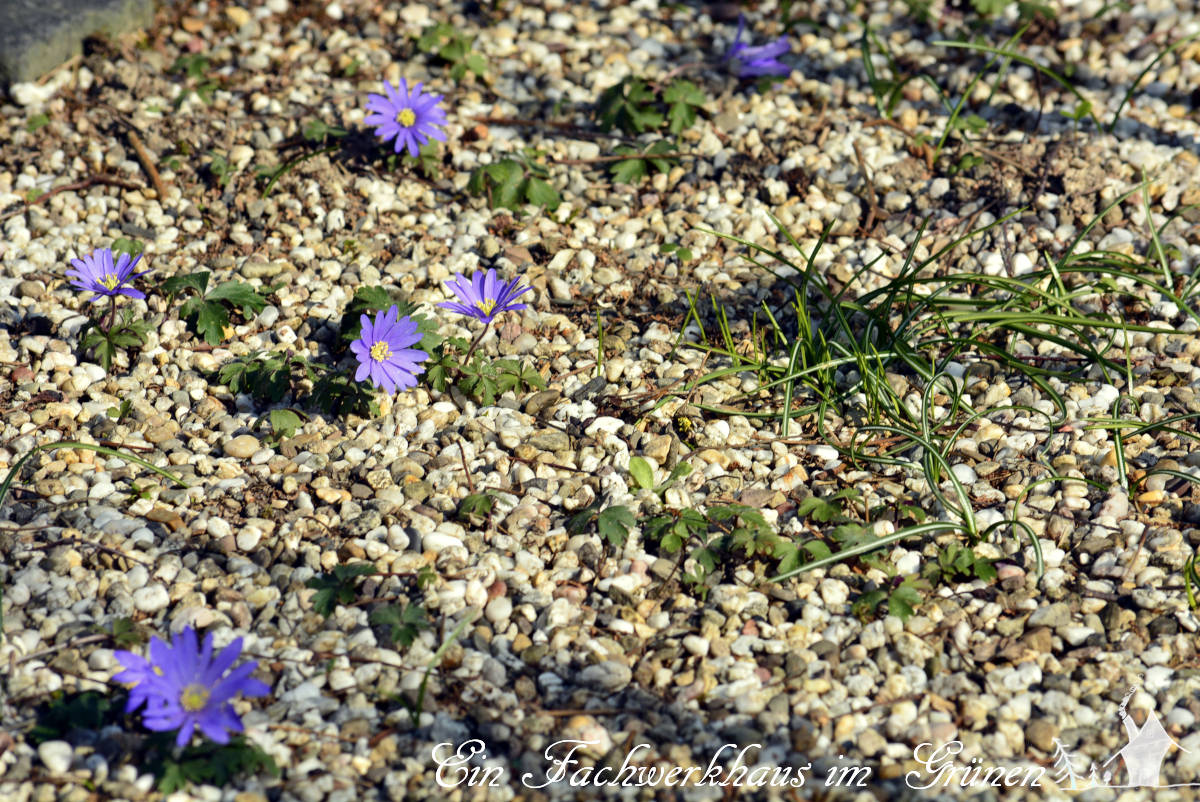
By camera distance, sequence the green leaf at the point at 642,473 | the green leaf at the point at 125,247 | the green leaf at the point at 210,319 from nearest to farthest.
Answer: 1. the green leaf at the point at 642,473
2. the green leaf at the point at 210,319
3. the green leaf at the point at 125,247

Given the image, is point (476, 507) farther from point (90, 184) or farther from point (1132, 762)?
point (90, 184)

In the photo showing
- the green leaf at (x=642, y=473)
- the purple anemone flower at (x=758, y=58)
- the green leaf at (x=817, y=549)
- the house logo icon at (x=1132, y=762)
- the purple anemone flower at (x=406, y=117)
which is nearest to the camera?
the house logo icon at (x=1132, y=762)

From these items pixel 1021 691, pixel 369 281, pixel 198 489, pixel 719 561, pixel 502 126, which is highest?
pixel 502 126

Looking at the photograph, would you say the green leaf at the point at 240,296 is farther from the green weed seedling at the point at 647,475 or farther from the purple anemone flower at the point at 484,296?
the green weed seedling at the point at 647,475

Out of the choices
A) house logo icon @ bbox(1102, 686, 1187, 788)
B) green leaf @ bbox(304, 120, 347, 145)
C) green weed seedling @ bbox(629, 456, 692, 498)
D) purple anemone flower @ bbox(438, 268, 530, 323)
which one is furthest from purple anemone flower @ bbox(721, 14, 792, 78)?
house logo icon @ bbox(1102, 686, 1187, 788)

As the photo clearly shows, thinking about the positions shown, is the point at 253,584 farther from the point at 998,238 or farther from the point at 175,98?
the point at 998,238

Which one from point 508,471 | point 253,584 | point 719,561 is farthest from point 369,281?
point 719,561

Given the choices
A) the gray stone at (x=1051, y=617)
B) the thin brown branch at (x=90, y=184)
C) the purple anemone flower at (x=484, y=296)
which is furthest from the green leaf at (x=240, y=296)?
the gray stone at (x=1051, y=617)
